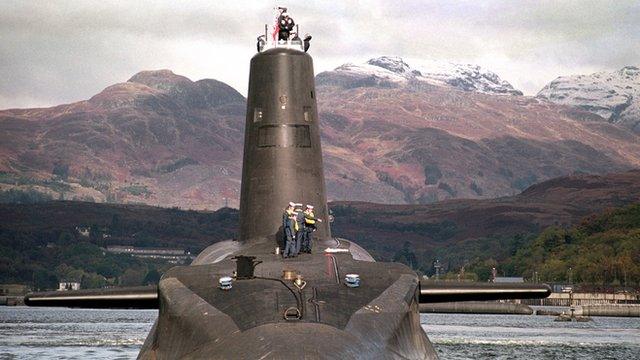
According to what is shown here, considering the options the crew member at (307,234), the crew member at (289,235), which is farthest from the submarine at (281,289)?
the crew member at (307,234)

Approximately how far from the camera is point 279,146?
121 feet

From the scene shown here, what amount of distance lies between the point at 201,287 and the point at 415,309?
4.86 m

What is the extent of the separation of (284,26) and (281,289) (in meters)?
15.6

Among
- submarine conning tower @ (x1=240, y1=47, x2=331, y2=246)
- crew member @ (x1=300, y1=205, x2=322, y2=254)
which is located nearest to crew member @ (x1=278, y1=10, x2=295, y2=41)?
submarine conning tower @ (x1=240, y1=47, x2=331, y2=246)

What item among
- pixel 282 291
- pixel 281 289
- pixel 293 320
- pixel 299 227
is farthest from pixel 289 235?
pixel 293 320

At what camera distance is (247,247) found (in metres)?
33.7

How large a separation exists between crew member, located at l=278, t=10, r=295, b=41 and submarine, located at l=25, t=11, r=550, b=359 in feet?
2.02

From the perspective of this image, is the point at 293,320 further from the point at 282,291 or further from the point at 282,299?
the point at 282,291

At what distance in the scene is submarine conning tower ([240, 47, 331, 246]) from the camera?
36625mm

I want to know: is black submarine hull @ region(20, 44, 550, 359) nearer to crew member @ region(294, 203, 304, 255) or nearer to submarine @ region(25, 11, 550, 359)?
submarine @ region(25, 11, 550, 359)

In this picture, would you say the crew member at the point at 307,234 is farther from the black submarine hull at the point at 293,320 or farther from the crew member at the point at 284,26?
the crew member at the point at 284,26

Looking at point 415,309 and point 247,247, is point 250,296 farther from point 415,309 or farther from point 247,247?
point 247,247

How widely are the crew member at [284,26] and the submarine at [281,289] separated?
0.61 metres

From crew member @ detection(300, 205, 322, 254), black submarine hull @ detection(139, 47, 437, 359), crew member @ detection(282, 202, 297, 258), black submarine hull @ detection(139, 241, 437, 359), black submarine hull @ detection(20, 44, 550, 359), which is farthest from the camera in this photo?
crew member @ detection(300, 205, 322, 254)
